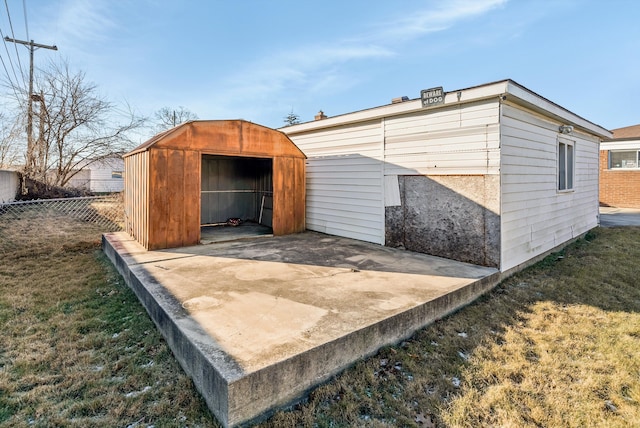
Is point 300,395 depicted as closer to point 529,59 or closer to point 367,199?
point 367,199

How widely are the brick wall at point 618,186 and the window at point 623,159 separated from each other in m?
0.19

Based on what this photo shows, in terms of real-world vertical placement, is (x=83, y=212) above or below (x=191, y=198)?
below

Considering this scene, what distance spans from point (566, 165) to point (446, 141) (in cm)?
361

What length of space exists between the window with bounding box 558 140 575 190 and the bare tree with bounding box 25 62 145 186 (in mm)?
17994

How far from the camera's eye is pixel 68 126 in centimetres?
1503

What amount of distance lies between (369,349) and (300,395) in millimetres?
729

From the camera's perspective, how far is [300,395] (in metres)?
2.23

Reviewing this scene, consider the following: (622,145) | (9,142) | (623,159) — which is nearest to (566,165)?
(622,145)

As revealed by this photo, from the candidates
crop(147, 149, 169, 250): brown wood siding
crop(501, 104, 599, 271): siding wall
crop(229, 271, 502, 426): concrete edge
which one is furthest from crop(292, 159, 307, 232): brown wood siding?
crop(229, 271, 502, 426): concrete edge

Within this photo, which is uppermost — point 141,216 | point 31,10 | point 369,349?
point 31,10

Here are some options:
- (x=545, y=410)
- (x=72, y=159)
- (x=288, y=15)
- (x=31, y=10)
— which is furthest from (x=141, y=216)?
(x=72, y=159)

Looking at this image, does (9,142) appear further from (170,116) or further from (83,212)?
(170,116)

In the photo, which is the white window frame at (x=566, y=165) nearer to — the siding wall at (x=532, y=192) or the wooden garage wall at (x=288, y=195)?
the siding wall at (x=532, y=192)

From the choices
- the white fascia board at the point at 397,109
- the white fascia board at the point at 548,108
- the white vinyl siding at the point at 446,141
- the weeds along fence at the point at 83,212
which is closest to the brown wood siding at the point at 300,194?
the white fascia board at the point at 397,109
